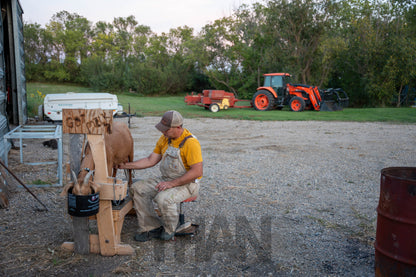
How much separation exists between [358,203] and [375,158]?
10.5ft

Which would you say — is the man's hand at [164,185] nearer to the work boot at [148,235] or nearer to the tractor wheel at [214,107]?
the work boot at [148,235]

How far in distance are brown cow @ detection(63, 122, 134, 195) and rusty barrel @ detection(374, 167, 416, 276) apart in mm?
2209

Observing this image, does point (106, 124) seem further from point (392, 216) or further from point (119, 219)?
point (392, 216)

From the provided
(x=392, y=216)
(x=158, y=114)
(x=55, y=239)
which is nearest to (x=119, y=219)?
(x=55, y=239)

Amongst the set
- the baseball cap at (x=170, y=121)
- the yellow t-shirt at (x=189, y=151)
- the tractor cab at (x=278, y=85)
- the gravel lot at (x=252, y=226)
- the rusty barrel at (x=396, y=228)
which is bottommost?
the gravel lot at (x=252, y=226)

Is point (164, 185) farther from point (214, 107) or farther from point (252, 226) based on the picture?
point (214, 107)

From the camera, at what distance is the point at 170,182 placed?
340 cm

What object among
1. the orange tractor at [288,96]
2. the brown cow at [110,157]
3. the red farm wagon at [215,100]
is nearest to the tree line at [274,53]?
the orange tractor at [288,96]

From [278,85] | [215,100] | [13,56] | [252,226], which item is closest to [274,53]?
[278,85]

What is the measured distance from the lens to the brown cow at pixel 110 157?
9.36ft

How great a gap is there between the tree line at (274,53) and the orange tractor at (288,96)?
4.44 m

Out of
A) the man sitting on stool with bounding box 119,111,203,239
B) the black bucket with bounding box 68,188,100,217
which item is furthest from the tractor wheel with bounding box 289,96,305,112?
the black bucket with bounding box 68,188,100,217

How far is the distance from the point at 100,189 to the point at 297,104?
17.1 metres

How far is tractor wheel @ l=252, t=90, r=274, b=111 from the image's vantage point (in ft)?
63.5
